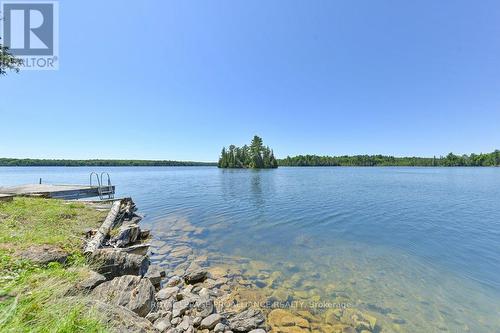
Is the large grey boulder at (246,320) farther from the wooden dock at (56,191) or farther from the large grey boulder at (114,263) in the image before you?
the wooden dock at (56,191)

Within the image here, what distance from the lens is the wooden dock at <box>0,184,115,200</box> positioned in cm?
1748

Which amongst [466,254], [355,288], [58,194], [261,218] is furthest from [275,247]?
[58,194]

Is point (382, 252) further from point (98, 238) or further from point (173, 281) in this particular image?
point (98, 238)

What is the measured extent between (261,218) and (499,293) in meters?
11.4

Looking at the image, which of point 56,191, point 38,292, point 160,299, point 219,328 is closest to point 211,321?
point 219,328

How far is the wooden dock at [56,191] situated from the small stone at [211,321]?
19.0 meters

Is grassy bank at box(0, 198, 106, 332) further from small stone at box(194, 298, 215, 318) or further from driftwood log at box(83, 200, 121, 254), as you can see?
small stone at box(194, 298, 215, 318)

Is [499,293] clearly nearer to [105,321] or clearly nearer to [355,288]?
[355,288]

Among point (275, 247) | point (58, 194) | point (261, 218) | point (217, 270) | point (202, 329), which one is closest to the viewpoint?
point (202, 329)

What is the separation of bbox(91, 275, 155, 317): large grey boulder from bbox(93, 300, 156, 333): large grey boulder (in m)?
1.01

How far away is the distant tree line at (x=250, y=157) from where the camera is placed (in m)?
102

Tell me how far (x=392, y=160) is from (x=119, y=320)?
215m

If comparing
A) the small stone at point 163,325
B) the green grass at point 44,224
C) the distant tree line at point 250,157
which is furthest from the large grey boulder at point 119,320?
the distant tree line at point 250,157

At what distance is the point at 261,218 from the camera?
1570 centimetres
